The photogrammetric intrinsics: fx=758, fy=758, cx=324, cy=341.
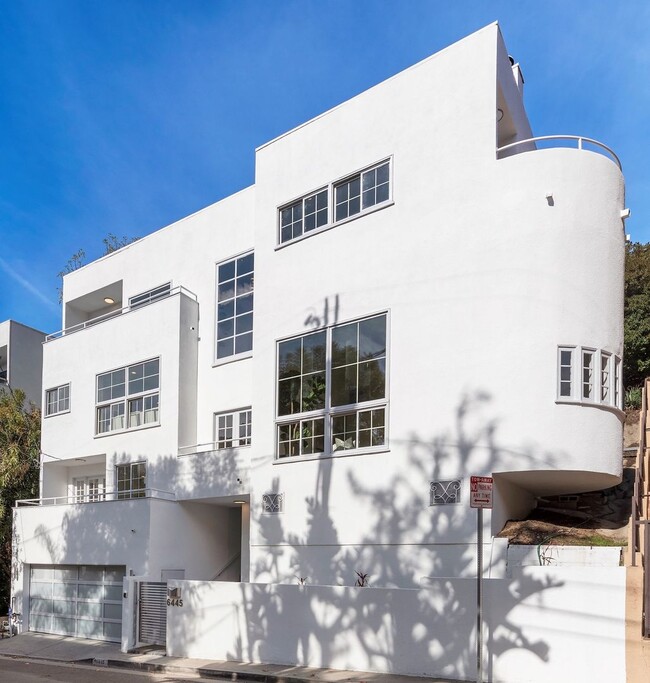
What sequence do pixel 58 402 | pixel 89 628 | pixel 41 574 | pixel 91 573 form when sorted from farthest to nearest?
pixel 58 402
pixel 41 574
pixel 91 573
pixel 89 628

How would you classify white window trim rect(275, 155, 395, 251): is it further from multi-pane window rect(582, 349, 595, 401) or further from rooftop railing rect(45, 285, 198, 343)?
multi-pane window rect(582, 349, 595, 401)

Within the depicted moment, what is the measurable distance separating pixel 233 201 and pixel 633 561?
1499cm

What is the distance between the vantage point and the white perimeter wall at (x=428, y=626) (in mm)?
10789

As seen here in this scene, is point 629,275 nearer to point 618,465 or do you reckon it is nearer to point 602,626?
point 618,465

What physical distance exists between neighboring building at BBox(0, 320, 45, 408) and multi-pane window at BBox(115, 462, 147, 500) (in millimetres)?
15227

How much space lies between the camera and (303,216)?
18656 millimetres

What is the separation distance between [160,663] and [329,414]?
6.19 m

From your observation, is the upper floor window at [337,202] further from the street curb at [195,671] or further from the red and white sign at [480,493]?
the street curb at [195,671]

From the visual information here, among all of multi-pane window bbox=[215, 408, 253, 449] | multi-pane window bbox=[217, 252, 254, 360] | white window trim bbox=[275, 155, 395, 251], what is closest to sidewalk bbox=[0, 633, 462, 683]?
multi-pane window bbox=[215, 408, 253, 449]

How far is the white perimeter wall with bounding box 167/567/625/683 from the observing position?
35.4ft

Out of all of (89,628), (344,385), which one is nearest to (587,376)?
(344,385)

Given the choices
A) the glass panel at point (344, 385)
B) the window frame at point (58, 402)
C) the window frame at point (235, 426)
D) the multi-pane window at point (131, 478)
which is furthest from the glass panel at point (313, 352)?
the window frame at point (58, 402)

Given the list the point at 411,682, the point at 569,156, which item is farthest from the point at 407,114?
the point at 411,682

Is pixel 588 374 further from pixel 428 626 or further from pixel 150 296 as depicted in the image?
pixel 150 296
